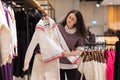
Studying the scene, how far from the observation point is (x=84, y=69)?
11.9 feet

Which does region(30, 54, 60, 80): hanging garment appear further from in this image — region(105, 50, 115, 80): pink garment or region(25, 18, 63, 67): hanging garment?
region(105, 50, 115, 80): pink garment

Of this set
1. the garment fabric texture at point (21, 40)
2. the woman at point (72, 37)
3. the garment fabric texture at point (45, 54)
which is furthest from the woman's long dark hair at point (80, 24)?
the garment fabric texture at point (21, 40)

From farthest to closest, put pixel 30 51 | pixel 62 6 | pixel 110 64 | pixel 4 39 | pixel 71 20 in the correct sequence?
pixel 62 6, pixel 110 64, pixel 71 20, pixel 30 51, pixel 4 39

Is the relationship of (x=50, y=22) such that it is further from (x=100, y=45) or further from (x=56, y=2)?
(x=56, y=2)

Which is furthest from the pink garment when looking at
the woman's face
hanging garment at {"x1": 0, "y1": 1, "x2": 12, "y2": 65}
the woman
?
hanging garment at {"x1": 0, "y1": 1, "x2": 12, "y2": 65}

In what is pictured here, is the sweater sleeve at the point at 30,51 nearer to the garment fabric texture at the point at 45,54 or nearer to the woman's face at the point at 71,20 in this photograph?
the garment fabric texture at the point at 45,54

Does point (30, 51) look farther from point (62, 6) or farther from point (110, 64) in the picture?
point (62, 6)

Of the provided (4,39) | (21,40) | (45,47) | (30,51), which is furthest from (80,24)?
(4,39)

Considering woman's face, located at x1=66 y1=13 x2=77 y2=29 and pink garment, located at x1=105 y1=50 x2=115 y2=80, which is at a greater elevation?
woman's face, located at x1=66 y1=13 x2=77 y2=29

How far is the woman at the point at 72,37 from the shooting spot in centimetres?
297

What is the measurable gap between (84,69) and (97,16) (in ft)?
21.6

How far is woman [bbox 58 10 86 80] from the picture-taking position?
9.75ft

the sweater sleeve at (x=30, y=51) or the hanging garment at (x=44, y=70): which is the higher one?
the sweater sleeve at (x=30, y=51)

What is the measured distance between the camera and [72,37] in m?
2.99
